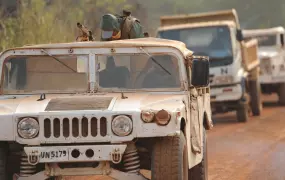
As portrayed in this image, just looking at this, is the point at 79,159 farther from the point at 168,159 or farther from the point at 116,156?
the point at 168,159

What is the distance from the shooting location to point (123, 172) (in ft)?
27.8

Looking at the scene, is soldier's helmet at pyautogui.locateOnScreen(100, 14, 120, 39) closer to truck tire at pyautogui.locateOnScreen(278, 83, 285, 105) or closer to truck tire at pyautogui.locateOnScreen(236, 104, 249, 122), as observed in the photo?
truck tire at pyautogui.locateOnScreen(236, 104, 249, 122)

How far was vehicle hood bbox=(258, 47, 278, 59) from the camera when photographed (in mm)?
27186

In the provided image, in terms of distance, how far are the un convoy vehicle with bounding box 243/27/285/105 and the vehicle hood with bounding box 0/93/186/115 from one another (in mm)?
17879

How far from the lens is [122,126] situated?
844 cm

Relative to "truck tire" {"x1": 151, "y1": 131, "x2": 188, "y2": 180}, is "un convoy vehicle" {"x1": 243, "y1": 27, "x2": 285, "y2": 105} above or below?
above

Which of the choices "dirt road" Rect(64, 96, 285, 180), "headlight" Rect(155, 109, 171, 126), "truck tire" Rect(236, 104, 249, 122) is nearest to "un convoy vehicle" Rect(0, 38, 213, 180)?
"headlight" Rect(155, 109, 171, 126)

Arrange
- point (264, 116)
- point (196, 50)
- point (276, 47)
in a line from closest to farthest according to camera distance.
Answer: point (196, 50) < point (264, 116) < point (276, 47)

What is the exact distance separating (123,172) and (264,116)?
51.0ft

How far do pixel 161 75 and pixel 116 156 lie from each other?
163cm

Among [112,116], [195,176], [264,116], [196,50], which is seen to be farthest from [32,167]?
[264,116]

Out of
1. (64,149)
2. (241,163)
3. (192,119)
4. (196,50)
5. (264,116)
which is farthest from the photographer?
(264,116)

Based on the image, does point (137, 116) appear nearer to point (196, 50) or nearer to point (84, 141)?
point (84, 141)

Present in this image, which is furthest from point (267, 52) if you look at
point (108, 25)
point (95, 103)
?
point (95, 103)
